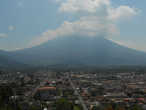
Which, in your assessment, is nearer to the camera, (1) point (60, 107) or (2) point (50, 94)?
(1) point (60, 107)

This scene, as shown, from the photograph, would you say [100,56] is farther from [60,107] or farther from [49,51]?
[60,107]

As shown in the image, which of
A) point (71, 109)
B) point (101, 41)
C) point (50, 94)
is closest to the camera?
point (71, 109)

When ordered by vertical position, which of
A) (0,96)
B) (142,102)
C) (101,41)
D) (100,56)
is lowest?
(142,102)

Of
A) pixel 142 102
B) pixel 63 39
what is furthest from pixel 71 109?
pixel 63 39

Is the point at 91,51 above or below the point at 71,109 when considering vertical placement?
above

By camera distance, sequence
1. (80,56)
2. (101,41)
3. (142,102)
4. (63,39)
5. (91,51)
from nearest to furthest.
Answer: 1. (142,102)
2. (80,56)
3. (91,51)
4. (101,41)
5. (63,39)

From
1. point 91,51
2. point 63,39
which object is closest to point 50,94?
point 91,51
